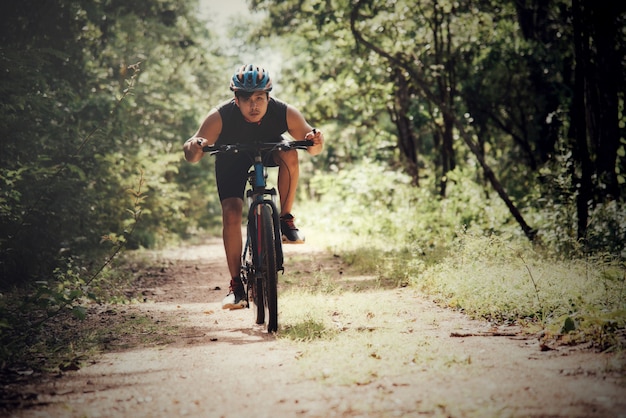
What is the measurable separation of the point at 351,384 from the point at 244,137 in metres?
2.79

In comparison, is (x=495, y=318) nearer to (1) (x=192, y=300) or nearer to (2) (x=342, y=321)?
(2) (x=342, y=321)

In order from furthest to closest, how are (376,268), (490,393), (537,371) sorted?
1. (376,268)
2. (537,371)
3. (490,393)

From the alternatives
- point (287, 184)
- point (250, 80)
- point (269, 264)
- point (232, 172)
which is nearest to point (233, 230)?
point (232, 172)

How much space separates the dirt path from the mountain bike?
0.89ft

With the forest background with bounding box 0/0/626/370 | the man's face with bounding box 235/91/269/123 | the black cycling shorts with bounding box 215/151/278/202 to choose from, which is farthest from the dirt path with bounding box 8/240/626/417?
the man's face with bounding box 235/91/269/123

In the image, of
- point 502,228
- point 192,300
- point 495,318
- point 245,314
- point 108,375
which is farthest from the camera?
point 502,228

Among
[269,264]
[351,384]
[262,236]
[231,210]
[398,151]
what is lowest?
[351,384]

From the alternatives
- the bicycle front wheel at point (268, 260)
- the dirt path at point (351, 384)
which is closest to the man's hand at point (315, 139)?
the bicycle front wheel at point (268, 260)

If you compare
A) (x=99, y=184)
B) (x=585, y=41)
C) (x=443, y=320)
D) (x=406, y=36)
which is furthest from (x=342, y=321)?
(x=406, y=36)

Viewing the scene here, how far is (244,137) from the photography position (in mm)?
5504

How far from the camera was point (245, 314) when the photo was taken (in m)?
6.08

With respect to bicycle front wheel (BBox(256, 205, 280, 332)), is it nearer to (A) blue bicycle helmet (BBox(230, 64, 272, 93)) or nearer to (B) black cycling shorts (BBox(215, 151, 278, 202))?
(B) black cycling shorts (BBox(215, 151, 278, 202))

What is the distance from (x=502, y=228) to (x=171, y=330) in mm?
6517

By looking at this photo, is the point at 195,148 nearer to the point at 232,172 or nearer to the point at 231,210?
the point at 232,172
